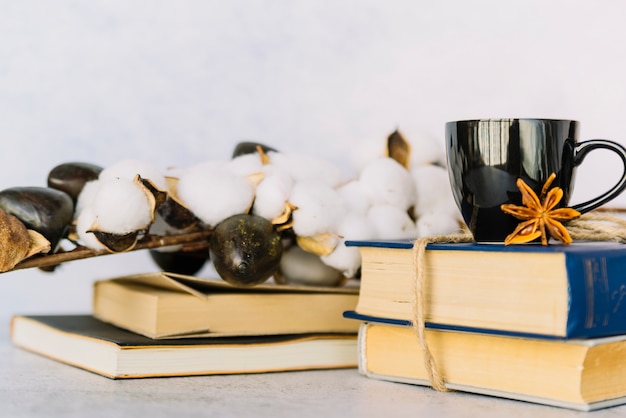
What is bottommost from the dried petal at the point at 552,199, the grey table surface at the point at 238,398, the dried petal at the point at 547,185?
the grey table surface at the point at 238,398

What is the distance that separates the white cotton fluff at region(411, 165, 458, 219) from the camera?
1150 millimetres

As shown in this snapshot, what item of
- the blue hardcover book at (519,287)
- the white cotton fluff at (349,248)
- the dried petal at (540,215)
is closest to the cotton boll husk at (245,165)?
the white cotton fluff at (349,248)

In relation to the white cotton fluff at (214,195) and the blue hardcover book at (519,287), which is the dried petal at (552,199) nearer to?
the blue hardcover book at (519,287)

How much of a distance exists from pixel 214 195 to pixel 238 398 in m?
0.26

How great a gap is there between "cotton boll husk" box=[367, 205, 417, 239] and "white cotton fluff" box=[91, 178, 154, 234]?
0.30 metres

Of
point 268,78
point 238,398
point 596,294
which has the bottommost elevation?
point 238,398

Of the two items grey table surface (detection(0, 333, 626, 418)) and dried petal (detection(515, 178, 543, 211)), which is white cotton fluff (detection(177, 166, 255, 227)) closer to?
grey table surface (detection(0, 333, 626, 418))

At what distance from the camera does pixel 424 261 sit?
2.92ft

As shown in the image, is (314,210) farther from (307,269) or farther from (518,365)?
(518,365)

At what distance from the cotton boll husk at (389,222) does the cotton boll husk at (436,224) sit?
1.1 inches

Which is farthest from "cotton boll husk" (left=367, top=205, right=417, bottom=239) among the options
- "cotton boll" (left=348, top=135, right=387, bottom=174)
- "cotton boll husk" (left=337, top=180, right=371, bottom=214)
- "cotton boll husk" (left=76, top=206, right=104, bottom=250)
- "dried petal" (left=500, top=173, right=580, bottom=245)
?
"cotton boll husk" (left=76, top=206, right=104, bottom=250)

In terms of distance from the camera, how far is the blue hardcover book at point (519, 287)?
789 millimetres

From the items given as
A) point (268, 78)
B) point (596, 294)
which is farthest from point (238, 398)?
point (268, 78)

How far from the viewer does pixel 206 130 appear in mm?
1595
